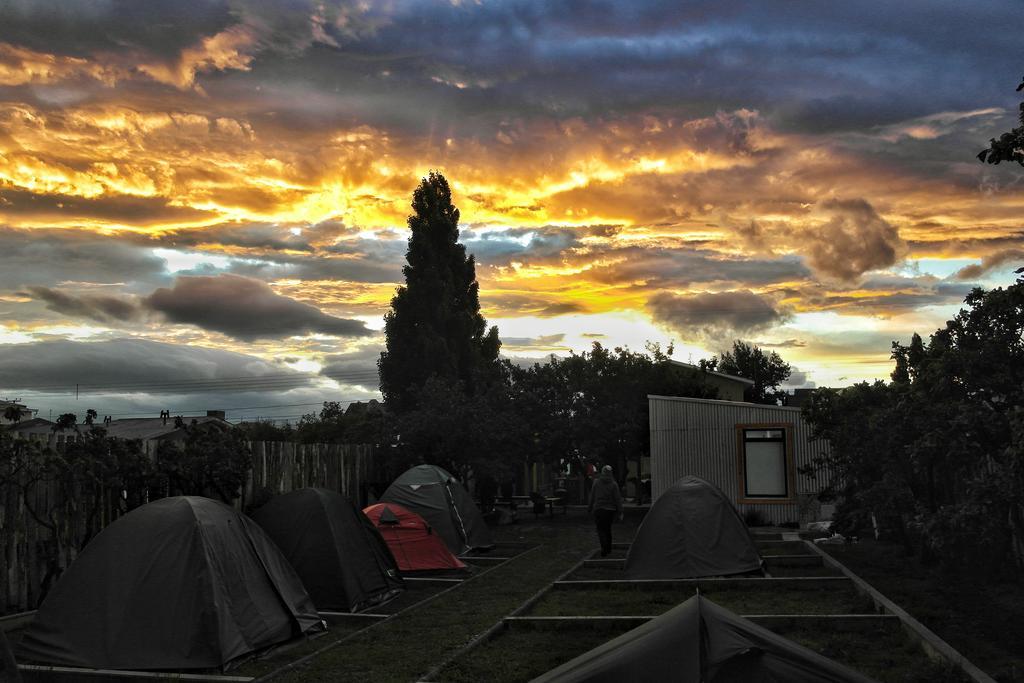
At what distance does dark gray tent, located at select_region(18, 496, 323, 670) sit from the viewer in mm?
9812

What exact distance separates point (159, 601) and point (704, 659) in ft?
23.3

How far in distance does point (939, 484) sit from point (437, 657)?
39.1 feet

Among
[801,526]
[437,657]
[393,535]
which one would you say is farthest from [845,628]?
[801,526]

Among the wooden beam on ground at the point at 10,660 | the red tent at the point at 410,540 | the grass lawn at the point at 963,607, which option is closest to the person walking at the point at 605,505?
the red tent at the point at 410,540

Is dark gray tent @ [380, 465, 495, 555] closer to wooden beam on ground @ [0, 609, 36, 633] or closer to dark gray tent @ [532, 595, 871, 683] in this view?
wooden beam on ground @ [0, 609, 36, 633]

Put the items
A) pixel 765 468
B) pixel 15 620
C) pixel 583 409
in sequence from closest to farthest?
pixel 15 620 → pixel 765 468 → pixel 583 409

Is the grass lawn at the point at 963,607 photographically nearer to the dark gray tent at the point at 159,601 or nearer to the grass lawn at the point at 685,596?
the grass lawn at the point at 685,596

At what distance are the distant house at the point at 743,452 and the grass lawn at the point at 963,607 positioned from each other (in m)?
9.36

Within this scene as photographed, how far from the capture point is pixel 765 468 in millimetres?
28844

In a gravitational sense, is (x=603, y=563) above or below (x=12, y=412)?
below

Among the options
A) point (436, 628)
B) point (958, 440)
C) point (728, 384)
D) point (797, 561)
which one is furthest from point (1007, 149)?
point (728, 384)

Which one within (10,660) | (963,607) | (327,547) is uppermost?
(327,547)

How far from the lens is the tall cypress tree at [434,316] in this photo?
4812 cm

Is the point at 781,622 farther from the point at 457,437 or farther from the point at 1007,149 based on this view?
the point at 457,437
